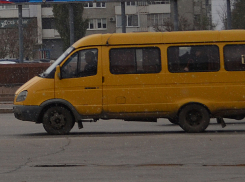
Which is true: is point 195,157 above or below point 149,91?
below

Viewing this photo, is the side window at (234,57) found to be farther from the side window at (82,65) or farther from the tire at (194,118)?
the side window at (82,65)

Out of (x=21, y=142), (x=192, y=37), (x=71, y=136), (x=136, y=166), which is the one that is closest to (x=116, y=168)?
(x=136, y=166)

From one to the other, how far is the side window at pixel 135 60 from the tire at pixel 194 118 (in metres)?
1.11

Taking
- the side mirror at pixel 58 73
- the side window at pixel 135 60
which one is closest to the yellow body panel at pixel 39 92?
the side mirror at pixel 58 73

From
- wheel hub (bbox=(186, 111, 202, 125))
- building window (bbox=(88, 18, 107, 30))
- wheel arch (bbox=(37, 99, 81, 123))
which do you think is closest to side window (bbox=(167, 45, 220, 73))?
wheel hub (bbox=(186, 111, 202, 125))

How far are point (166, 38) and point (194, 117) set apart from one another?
6.15 feet

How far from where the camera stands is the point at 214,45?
45.9 feet

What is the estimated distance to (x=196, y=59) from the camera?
1397 centimetres

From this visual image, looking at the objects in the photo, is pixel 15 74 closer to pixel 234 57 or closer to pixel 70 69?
pixel 70 69

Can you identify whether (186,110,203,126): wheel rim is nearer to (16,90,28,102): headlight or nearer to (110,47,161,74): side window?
(110,47,161,74): side window

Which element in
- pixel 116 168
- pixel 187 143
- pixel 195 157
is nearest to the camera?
pixel 116 168

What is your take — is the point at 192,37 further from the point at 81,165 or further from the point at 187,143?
the point at 81,165

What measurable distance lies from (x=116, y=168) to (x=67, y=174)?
799 millimetres

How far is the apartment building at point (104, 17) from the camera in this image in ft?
259
